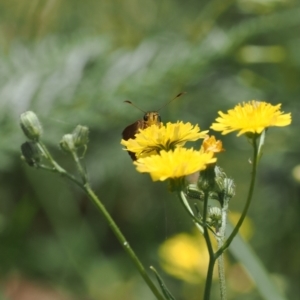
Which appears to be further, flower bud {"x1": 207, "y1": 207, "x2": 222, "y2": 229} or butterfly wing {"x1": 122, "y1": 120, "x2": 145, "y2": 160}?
butterfly wing {"x1": 122, "y1": 120, "x2": 145, "y2": 160}

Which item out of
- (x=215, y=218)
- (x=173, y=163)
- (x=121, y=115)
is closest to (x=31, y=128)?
(x=173, y=163)

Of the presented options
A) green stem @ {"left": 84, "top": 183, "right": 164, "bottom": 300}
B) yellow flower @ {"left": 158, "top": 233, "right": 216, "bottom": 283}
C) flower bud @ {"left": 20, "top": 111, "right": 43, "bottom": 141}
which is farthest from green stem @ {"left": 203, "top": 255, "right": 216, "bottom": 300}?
yellow flower @ {"left": 158, "top": 233, "right": 216, "bottom": 283}

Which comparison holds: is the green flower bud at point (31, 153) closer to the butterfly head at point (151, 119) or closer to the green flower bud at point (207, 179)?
the butterfly head at point (151, 119)

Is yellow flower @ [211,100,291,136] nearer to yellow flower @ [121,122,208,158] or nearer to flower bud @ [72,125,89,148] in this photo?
yellow flower @ [121,122,208,158]

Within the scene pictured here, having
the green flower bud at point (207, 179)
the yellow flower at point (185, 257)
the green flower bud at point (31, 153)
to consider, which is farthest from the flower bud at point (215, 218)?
the yellow flower at point (185, 257)

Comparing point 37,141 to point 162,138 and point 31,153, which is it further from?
point 162,138
